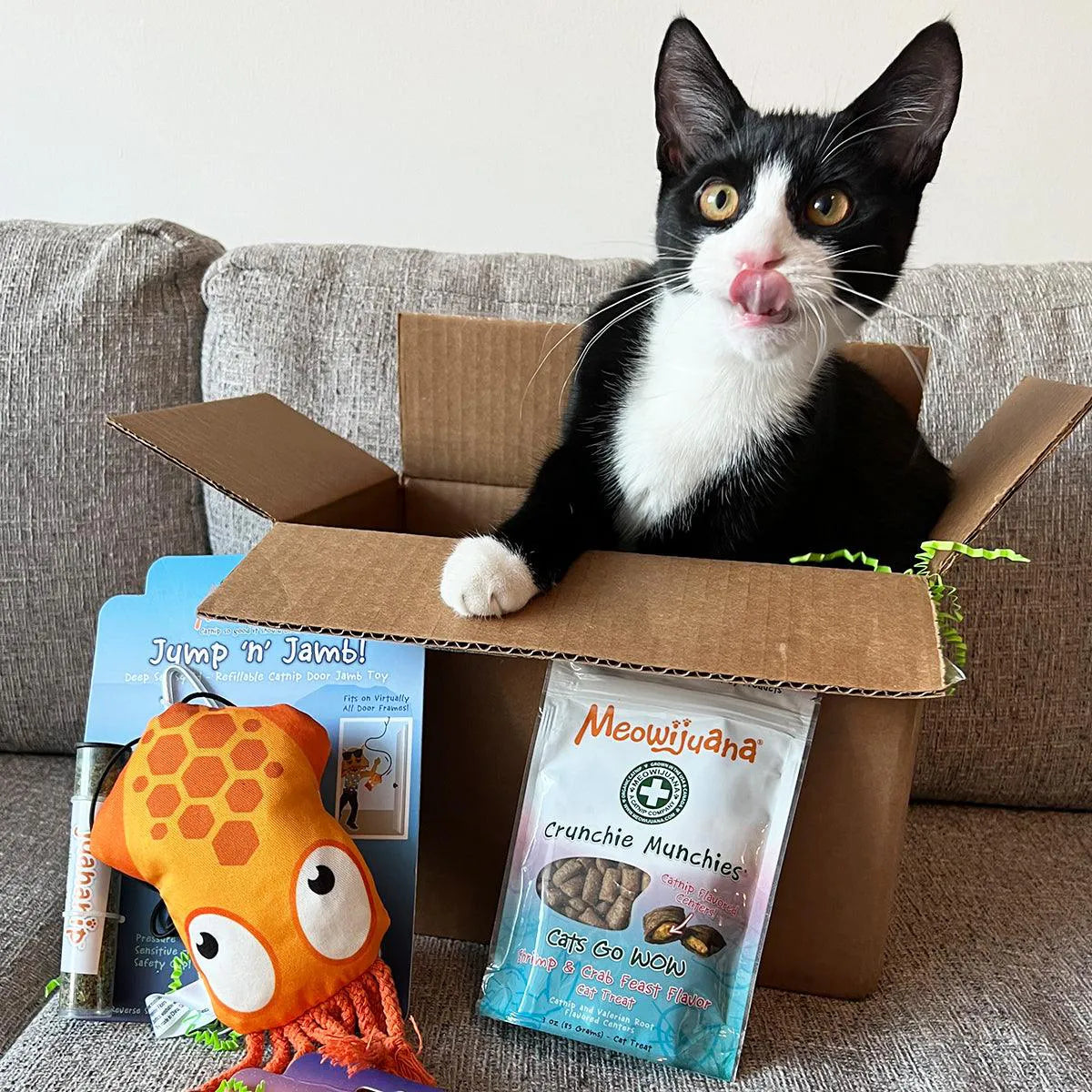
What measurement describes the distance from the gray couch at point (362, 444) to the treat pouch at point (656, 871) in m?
0.30

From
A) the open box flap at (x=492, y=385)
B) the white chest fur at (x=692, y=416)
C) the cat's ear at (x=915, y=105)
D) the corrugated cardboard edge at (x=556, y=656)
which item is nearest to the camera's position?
the corrugated cardboard edge at (x=556, y=656)

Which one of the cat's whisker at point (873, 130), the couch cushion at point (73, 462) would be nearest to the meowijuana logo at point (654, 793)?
the cat's whisker at point (873, 130)

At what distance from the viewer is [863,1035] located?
0.72 metres

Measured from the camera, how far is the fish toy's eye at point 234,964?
0.62m

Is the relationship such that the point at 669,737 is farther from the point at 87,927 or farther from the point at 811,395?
the point at 87,927

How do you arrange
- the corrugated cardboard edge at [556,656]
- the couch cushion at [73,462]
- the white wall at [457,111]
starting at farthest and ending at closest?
the white wall at [457,111]
the couch cushion at [73,462]
the corrugated cardboard edge at [556,656]

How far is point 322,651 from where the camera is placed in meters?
0.77

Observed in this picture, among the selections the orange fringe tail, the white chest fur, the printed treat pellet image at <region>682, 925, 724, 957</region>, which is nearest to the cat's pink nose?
the white chest fur

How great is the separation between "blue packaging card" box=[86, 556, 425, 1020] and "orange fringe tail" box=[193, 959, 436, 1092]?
8 centimetres

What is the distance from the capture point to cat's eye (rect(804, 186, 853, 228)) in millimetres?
714

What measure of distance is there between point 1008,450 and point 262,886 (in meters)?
0.64

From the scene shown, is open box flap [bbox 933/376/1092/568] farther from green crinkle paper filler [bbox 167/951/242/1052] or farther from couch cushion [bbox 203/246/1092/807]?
green crinkle paper filler [bbox 167/951/242/1052]

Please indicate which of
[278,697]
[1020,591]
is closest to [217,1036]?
[278,697]

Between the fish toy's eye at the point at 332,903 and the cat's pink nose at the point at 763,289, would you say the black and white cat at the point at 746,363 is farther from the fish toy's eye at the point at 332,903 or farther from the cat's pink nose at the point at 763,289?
the fish toy's eye at the point at 332,903
